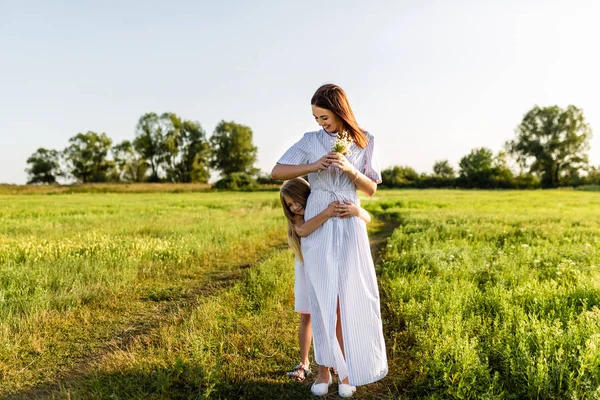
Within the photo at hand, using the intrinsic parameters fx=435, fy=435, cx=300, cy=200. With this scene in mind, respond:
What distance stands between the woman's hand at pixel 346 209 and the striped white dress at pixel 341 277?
68 millimetres

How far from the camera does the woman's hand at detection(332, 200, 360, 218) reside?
3.81 m

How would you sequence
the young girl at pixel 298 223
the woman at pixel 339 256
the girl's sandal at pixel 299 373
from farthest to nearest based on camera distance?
→ 1. the girl's sandal at pixel 299 373
2. the young girl at pixel 298 223
3. the woman at pixel 339 256

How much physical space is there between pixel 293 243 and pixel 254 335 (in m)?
1.63

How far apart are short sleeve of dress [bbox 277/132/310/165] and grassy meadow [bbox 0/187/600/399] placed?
6.96 ft

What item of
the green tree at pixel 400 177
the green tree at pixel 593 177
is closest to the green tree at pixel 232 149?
the green tree at pixel 400 177

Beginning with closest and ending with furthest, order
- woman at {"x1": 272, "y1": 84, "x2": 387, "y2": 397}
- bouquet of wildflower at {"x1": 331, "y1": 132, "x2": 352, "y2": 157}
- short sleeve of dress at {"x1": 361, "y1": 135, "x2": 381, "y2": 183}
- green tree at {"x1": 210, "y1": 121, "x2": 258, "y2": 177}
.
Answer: bouquet of wildflower at {"x1": 331, "y1": 132, "x2": 352, "y2": 157}
woman at {"x1": 272, "y1": 84, "x2": 387, "y2": 397}
short sleeve of dress at {"x1": 361, "y1": 135, "x2": 381, "y2": 183}
green tree at {"x1": 210, "y1": 121, "x2": 258, "y2": 177}

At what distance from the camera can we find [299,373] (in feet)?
14.5

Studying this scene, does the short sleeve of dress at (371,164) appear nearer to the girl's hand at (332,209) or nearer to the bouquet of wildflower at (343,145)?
the bouquet of wildflower at (343,145)

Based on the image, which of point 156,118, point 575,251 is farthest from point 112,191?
point 575,251

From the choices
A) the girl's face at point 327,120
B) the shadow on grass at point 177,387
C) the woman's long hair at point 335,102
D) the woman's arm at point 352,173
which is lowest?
the shadow on grass at point 177,387

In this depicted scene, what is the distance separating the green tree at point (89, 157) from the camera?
294ft

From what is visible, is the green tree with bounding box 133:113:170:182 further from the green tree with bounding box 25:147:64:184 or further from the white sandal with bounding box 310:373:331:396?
the white sandal with bounding box 310:373:331:396

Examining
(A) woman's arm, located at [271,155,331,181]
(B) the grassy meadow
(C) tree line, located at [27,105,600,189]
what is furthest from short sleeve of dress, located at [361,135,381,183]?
(C) tree line, located at [27,105,600,189]

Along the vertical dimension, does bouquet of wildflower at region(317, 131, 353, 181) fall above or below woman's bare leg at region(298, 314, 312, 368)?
above
